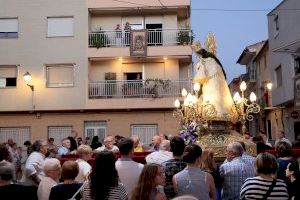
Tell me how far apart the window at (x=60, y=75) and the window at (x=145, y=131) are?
4360 mm

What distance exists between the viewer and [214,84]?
11.7m

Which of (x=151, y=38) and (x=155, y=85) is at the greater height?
(x=151, y=38)

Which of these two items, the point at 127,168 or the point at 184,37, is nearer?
the point at 127,168

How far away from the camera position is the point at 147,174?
5273 millimetres

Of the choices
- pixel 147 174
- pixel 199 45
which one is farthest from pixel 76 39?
pixel 147 174

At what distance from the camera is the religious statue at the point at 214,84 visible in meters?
11.4

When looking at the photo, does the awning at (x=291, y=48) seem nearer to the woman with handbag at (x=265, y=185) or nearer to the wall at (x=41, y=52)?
the wall at (x=41, y=52)

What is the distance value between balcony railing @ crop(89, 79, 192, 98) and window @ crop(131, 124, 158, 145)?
171cm

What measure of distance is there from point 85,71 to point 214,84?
17.2 metres

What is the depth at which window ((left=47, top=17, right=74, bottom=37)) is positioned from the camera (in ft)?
93.8

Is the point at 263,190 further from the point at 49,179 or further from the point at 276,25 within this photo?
the point at 276,25

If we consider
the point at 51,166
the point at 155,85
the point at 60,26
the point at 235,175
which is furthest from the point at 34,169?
the point at 60,26

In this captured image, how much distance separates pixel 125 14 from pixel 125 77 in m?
3.76

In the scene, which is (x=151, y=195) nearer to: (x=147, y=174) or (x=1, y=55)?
(x=147, y=174)
